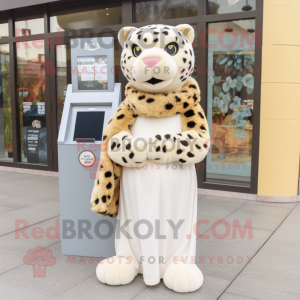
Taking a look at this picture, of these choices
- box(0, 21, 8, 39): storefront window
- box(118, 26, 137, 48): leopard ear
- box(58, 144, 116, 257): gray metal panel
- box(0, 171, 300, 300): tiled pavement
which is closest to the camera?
box(0, 171, 300, 300): tiled pavement

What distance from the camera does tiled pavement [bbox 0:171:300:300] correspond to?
3139mm

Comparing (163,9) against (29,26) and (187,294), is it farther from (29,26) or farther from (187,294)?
(187,294)

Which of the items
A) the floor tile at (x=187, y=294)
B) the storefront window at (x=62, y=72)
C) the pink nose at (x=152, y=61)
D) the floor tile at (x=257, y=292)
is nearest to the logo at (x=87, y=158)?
the pink nose at (x=152, y=61)

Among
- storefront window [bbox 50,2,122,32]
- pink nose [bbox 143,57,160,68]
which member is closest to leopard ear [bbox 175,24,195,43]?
pink nose [bbox 143,57,160,68]

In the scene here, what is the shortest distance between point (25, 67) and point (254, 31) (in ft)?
16.5

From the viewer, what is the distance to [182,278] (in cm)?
307

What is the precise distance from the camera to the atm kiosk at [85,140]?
364cm

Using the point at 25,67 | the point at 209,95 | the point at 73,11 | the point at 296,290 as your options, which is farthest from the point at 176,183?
the point at 25,67

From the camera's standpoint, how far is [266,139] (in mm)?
5910

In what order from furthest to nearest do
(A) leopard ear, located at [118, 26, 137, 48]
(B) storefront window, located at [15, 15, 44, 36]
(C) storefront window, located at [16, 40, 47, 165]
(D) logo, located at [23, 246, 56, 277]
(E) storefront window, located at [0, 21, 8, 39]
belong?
(E) storefront window, located at [0, 21, 8, 39] < (C) storefront window, located at [16, 40, 47, 165] < (B) storefront window, located at [15, 15, 44, 36] < (D) logo, located at [23, 246, 56, 277] < (A) leopard ear, located at [118, 26, 137, 48]

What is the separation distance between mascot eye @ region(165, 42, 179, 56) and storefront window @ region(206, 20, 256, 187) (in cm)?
350

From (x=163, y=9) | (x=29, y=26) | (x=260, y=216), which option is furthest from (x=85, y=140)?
(x=29, y=26)

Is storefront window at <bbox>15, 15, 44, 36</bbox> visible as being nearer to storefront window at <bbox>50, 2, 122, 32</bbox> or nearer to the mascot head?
storefront window at <bbox>50, 2, 122, 32</bbox>

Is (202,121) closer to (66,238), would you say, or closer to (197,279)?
(197,279)
